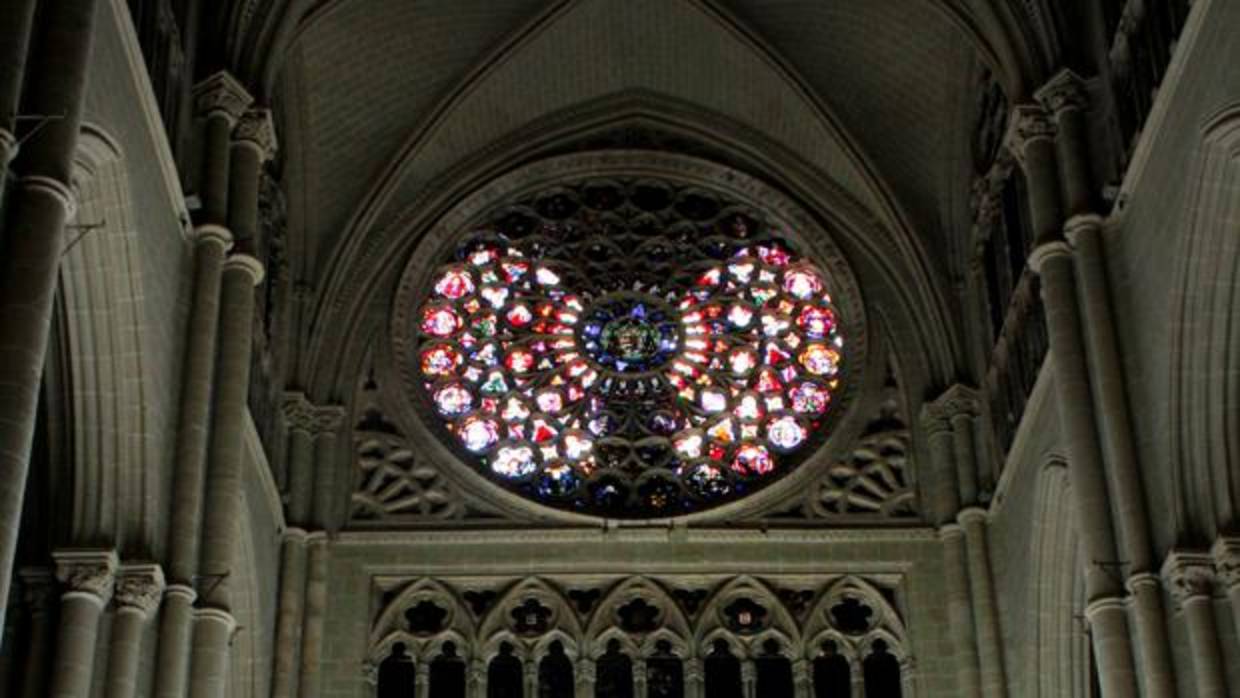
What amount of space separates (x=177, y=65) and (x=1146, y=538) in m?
8.58

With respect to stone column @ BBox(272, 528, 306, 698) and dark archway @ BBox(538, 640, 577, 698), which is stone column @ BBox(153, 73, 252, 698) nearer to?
stone column @ BBox(272, 528, 306, 698)

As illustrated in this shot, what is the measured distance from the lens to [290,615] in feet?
70.6

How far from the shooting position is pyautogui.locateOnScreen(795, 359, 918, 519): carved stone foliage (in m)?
22.9

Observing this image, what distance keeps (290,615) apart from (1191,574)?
916 centimetres

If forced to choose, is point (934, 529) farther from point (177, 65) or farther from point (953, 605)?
point (177, 65)

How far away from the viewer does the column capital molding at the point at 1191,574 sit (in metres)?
15.9

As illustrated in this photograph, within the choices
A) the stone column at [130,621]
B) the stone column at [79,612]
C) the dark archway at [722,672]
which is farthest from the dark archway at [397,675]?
the stone column at [79,612]

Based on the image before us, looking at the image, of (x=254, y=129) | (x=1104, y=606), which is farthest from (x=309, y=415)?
(x=1104, y=606)

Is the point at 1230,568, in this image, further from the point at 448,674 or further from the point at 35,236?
the point at 448,674

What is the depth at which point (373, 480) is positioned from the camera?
75.5 ft

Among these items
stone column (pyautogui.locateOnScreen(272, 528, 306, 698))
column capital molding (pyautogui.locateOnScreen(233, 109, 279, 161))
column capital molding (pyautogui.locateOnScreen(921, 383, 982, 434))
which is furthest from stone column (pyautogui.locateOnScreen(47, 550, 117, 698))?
column capital molding (pyautogui.locateOnScreen(921, 383, 982, 434))

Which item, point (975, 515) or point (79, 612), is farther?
point (975, 515)

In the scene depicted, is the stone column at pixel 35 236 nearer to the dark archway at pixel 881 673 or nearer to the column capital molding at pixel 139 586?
the column capital molding at pixel 139 586

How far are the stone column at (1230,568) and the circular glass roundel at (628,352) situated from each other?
7684 millimetres
